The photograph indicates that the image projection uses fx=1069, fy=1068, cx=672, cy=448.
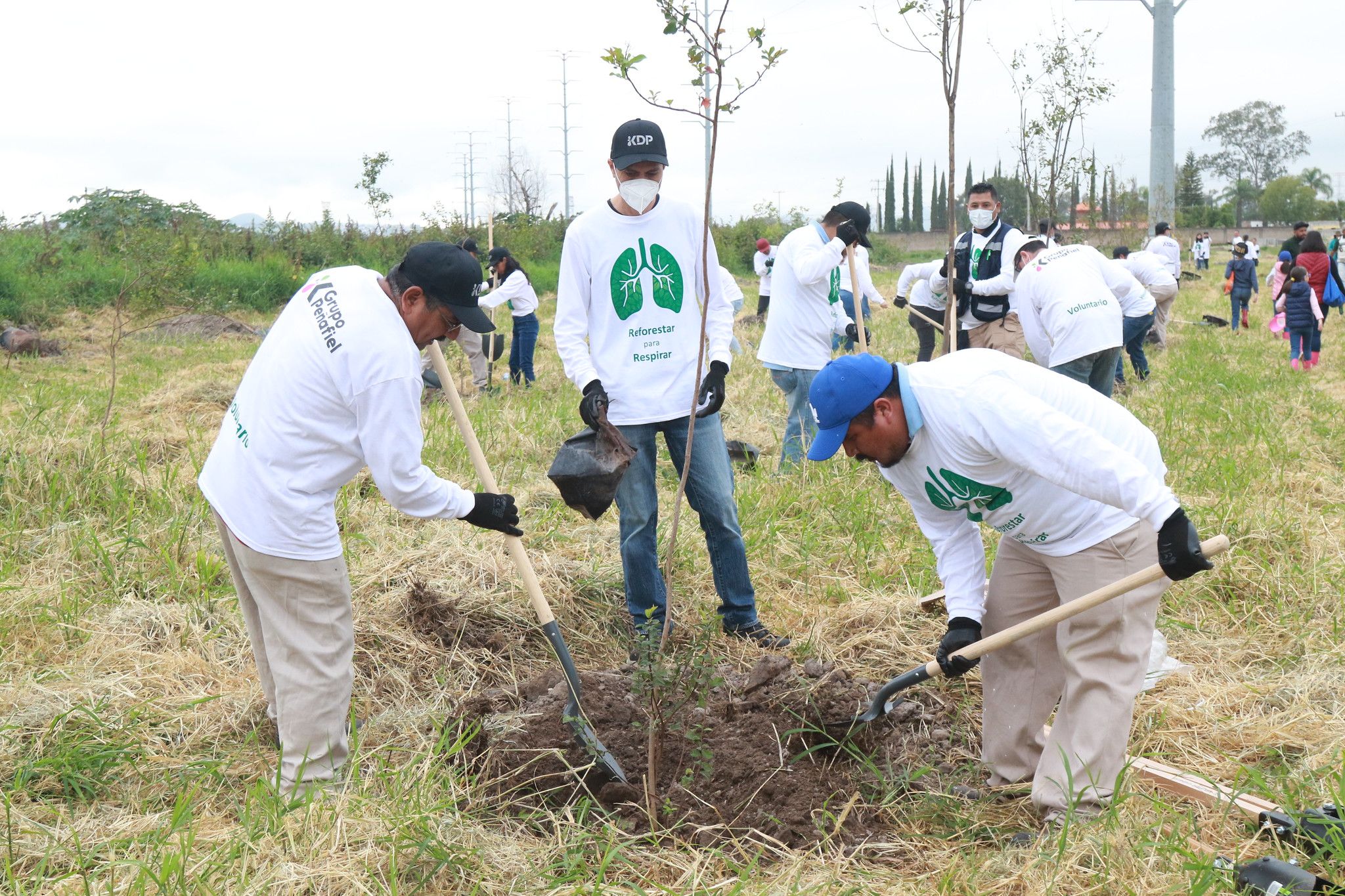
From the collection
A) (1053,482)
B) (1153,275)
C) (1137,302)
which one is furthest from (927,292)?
(1053,482)

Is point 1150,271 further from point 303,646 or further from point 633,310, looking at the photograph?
point 303,646

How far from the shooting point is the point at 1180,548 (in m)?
2.22

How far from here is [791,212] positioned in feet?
111

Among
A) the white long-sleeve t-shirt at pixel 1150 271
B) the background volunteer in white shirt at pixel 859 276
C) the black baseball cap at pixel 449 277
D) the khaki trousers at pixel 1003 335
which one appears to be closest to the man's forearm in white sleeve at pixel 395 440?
the black baseball cap at pixel 449 277

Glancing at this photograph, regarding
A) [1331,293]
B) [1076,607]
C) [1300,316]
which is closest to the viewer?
[1076,607]

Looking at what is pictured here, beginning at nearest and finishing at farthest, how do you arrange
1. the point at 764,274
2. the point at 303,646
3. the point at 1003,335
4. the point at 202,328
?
the point at 303,646 → the point at 1003,335 → the point at 764,274 → the point at 202,328

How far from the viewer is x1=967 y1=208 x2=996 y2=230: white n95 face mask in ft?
21.9

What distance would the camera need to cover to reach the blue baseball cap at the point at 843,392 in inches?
96.3

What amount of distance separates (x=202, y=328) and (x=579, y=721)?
1455cm

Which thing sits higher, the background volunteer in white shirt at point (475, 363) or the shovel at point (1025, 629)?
the background volunteer in white shirt at point (475, 363)

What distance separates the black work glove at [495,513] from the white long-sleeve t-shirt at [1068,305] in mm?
3963

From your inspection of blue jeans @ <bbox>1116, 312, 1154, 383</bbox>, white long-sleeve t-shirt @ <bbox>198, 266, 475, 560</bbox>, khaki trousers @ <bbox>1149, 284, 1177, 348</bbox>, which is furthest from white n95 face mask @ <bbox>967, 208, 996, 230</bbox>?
white long-sleeve t-shirt @ <bbox>198, 266, 475, 560</bbox>

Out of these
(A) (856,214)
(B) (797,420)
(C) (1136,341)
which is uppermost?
(A) (856,214)

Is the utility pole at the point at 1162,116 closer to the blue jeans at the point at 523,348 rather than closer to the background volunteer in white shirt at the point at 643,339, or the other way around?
the blue jeans at the point at 523,348
